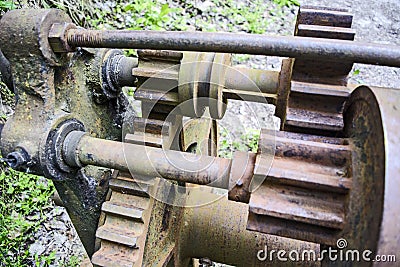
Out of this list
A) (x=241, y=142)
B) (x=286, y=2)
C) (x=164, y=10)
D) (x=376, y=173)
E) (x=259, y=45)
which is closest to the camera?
(x=376, y=173)

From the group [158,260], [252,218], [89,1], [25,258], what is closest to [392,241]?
[252,218]

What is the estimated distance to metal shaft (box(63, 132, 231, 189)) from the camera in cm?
108

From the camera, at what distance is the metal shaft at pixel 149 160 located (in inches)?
42.7

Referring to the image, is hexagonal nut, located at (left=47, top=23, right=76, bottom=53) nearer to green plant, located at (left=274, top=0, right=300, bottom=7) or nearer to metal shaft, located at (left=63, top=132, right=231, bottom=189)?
metal shaft, located at (left=63, top=132, right=231, bottom=189)

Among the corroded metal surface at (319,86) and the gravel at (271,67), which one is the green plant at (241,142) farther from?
the corroded metal surface at (319,86)

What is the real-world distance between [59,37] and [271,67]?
2869 mm

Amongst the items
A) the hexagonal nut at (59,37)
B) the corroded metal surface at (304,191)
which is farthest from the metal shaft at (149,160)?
the hexagonal nut at (59,37)

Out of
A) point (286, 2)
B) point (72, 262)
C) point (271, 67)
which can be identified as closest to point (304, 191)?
point (72, 262)

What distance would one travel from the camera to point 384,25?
4680 millimetres

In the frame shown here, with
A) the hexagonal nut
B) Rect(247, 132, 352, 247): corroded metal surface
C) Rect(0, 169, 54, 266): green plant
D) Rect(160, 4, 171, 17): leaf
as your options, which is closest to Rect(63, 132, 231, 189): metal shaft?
Rect(247, 132, 352, 247): corroded metal surface

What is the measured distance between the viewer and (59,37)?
1129mm

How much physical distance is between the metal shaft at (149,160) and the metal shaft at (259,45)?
29cm

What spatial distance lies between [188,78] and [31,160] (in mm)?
500

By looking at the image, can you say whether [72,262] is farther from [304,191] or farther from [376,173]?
[376,173]
